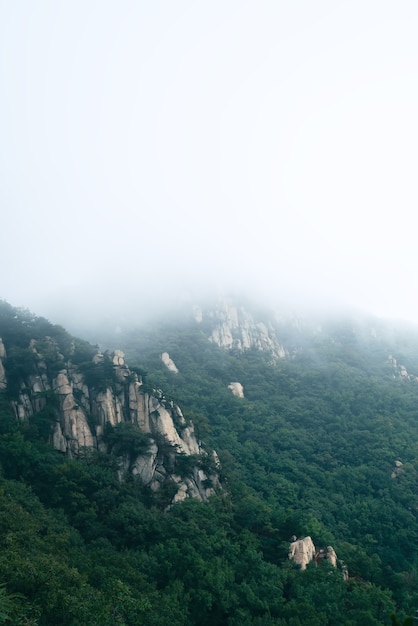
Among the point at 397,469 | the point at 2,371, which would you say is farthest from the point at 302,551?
the point at 2,371

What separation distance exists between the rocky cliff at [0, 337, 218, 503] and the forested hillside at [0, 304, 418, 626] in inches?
35.4

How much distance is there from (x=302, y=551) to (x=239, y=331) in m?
68.0

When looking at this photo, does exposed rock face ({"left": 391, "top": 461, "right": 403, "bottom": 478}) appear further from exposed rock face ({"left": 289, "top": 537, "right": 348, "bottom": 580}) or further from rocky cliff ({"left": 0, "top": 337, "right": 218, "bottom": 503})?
rocky cliff ({"left": 0, "top": 337, "right": 218, "bottom": 503})

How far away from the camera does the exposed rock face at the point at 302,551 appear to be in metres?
34.2

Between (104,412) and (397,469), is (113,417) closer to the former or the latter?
(104,412)

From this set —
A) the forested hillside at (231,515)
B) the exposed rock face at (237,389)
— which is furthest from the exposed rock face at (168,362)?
the exposed rock face at (237,389)

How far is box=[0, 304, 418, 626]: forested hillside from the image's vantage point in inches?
960

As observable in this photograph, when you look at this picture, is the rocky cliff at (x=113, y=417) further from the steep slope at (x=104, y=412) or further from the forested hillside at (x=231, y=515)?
the forested hillside at (x=231, y=515)

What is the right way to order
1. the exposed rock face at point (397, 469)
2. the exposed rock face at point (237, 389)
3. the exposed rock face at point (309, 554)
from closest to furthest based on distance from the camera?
the exposed rock face at point (309, 554) < the exposed rock face at point (397, 469) < the exposed rock face at point (237, 389)

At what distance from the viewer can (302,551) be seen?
34.8 m

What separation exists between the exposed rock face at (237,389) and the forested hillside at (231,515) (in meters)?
1.28

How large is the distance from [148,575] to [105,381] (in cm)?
2268

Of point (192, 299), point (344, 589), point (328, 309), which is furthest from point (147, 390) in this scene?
point (328, 309)

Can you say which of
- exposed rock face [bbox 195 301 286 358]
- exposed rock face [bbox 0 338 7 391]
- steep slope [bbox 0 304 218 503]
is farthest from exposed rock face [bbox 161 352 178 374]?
exposed rock face [bbox 0 338 7 391]
